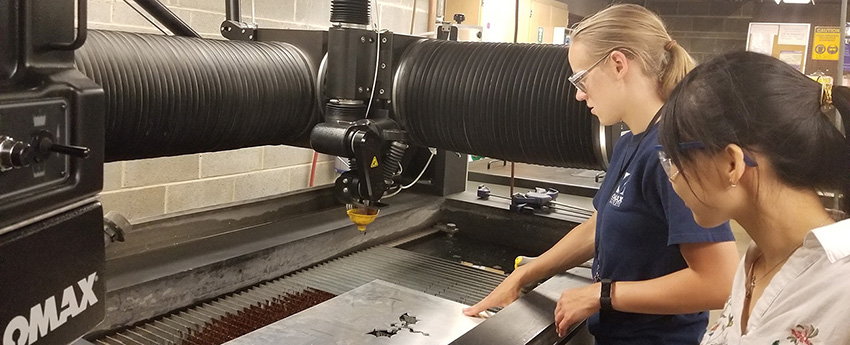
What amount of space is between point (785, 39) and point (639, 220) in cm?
567

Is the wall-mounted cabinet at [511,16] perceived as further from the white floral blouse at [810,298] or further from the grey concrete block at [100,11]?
the white floral blouse at [810,298]

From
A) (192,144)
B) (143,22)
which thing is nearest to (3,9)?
(192,144)

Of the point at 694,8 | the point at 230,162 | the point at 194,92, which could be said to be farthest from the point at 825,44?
the point at 194,92

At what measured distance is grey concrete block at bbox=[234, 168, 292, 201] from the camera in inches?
108

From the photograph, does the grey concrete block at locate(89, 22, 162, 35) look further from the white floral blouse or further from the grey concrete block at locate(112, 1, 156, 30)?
the white floral blouse

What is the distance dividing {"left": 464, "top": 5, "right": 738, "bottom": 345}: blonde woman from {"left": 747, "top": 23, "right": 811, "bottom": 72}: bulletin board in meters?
5.18

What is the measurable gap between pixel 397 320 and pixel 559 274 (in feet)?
1.76

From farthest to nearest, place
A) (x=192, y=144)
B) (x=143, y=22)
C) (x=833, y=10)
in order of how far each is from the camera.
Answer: (x=833, y=10) < (x=143, y=22) < (x=192, y=144)

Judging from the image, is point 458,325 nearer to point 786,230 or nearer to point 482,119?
point 482,119

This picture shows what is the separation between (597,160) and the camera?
4.80 feet

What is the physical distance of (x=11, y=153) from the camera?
0.61 m

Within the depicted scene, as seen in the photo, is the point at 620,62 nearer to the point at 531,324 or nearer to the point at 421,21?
the point at 531,324

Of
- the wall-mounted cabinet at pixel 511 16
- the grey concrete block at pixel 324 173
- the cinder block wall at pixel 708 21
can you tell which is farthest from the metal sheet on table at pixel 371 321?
the cinder block wall at pixel 708 21

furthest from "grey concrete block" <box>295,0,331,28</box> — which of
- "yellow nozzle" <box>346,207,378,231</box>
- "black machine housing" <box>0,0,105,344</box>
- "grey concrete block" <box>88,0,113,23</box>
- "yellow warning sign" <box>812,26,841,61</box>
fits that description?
"yellow warning sign" <box>812,26,841,61</box>
